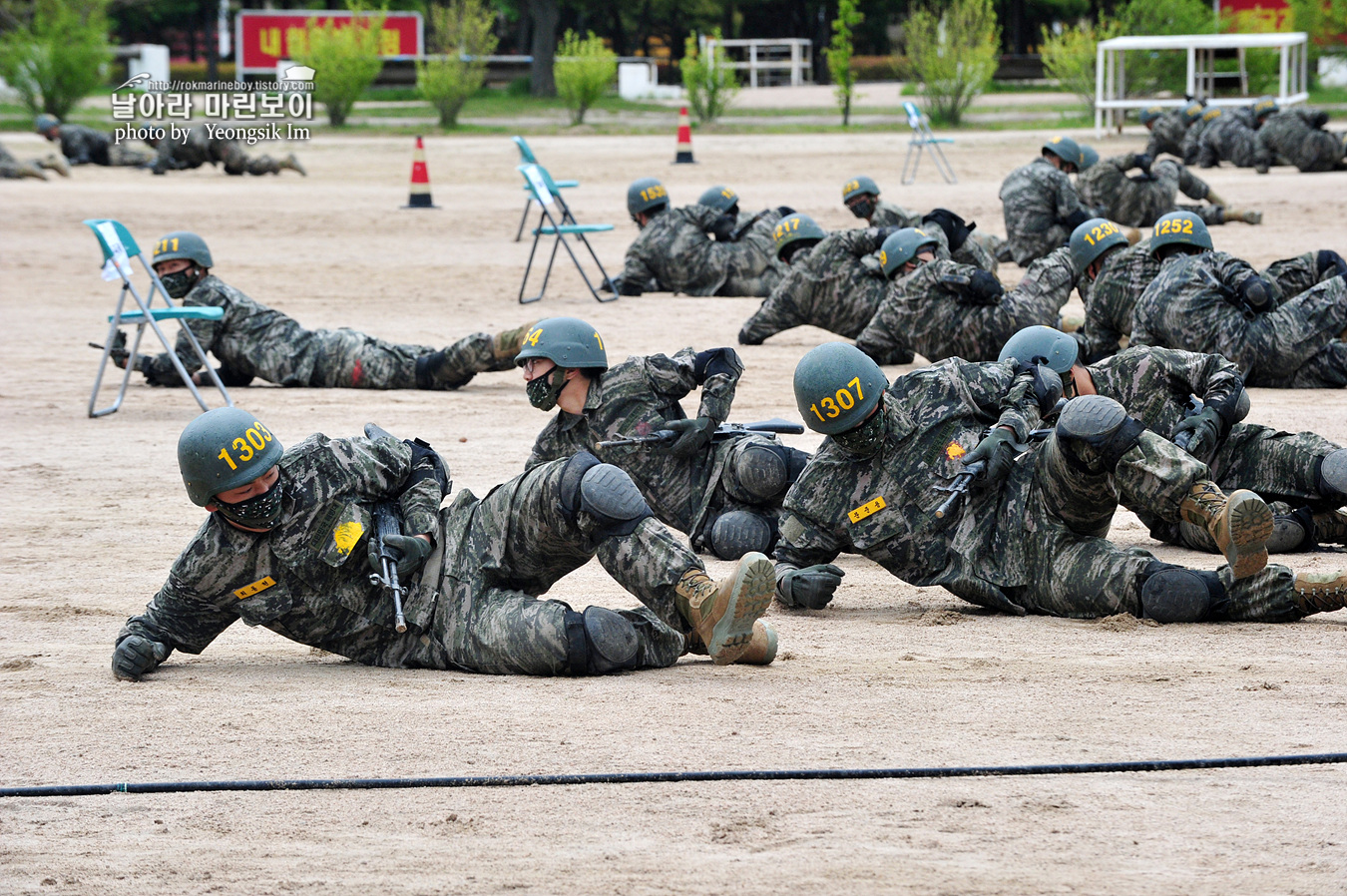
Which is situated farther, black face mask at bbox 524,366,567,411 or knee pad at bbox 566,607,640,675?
black face mask at bbox 524,366,567,411

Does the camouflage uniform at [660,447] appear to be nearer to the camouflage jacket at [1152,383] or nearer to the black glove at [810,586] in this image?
the black glove at [810,586]

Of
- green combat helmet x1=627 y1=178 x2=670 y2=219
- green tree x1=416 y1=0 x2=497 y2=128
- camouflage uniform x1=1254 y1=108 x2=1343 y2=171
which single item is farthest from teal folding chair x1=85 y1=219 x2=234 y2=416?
green tree x1=416 y1=0 x2=497 y2=128

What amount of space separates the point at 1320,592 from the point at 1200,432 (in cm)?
131

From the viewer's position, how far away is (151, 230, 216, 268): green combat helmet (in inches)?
451

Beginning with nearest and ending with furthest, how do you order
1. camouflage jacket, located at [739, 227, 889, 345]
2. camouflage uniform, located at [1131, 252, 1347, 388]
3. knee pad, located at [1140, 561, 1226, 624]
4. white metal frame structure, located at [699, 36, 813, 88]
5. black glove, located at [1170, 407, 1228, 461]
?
knee pad, located at [1140, 561, 1226, 624] < black glove, located at [1170, 407, 1228, 461] < camouflage uniform, located at [1131, 252, 1347, 388] < camouflage jacket, located at [739, 227, 889, 345] < white metal frame structure, located at [699, 36, 813, 88]

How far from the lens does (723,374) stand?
7699mm

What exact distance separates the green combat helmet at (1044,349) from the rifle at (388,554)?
2.82 metres

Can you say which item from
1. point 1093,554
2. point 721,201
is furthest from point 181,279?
point 1093,554

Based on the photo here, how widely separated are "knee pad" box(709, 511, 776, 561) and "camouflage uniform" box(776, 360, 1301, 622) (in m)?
0.62

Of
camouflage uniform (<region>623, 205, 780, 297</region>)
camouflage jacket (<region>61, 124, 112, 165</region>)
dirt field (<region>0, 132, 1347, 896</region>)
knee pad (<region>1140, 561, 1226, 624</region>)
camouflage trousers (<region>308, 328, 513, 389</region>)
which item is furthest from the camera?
camouflage jacket (<region>61, 124, 112, 165</region>)

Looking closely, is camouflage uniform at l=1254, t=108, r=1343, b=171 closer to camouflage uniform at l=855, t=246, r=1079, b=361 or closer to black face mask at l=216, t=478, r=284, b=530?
camouflage uniform at l=855, t=246, r=1079, b=361

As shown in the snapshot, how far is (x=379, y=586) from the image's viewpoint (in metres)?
5.79

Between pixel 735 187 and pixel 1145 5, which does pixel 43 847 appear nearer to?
pixel 735 187

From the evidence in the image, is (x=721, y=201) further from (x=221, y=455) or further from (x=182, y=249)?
(x=221, y=455)
